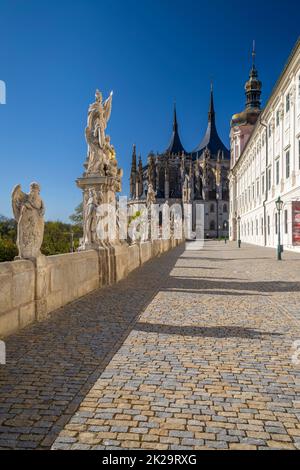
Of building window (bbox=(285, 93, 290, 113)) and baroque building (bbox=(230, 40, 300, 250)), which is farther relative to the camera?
building window (bbox=(285, 93, 290, 113))

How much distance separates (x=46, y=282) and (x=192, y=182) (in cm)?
8859

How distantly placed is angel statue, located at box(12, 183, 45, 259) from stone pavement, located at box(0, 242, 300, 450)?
1157mm

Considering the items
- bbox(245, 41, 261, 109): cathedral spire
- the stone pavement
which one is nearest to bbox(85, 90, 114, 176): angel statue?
the stone pavement

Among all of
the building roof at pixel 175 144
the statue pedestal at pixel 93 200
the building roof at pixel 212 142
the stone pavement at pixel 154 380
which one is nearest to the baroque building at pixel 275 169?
the statue pedestal at pixel 93 200

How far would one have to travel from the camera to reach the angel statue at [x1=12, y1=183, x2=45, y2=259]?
5820 millimetres

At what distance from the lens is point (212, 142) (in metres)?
109

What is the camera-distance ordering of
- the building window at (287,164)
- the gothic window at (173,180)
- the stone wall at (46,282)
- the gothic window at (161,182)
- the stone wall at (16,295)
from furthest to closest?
the gothic window at (173,180) → the gothic window at (161,182) → the building window at (287,164) → the stone wall at (46,282) → the stone wall at (16,295)

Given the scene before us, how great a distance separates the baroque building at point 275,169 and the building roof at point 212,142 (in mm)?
50811

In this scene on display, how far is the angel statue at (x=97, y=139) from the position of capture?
34.9 feet

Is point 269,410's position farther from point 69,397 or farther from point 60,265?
point 60,265

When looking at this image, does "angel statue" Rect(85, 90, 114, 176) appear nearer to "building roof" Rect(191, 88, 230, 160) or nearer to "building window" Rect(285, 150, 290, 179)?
"building window" Rect(285, 150, 290, 179)

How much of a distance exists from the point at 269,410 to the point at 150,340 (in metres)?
2.15

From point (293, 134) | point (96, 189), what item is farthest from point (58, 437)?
point (293, 134)

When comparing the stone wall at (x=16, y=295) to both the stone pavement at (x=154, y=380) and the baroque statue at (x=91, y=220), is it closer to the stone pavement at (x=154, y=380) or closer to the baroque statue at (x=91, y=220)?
the stone pavement at (x=154, y=380)
